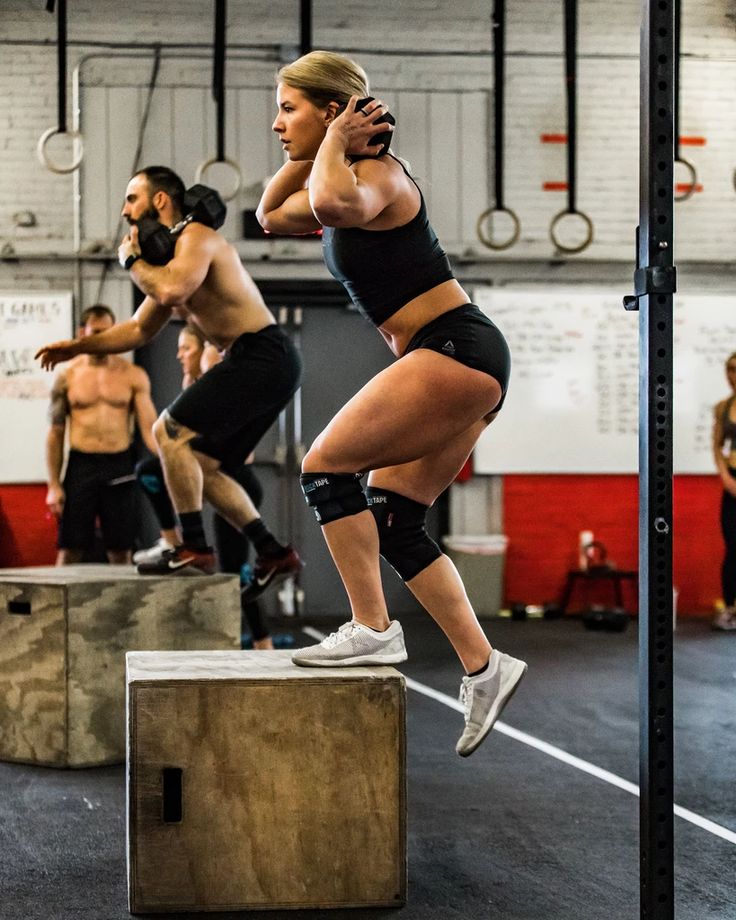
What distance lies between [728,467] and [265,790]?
567 cm

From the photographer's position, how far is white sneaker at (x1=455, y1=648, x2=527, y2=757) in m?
2.55

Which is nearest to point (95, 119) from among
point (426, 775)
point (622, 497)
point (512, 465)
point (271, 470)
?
point (271, 470)

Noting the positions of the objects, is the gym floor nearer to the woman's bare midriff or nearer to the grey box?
the woman's bare midriff

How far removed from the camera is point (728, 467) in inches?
297

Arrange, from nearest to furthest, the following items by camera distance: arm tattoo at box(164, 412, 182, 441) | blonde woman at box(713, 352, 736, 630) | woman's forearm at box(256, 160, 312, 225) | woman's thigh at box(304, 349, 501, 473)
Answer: woman's thigh at box(304, 349, 501, 473)
woman's forearm at box(256, 160, 312, 225)
arm tattoo at box(164, 412, 182, 441)
blonde woman at box(713, 352, 736, 630)

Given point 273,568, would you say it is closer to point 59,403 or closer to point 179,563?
point 179,563

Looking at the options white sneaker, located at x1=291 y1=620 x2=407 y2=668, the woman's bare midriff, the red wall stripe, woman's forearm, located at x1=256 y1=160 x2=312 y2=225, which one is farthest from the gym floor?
the red wall stripe

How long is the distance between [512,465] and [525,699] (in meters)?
3.63

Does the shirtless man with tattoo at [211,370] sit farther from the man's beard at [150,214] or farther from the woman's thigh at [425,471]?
the woman's thigh at [425,471]

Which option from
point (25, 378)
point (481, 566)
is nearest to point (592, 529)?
point (481, 566)

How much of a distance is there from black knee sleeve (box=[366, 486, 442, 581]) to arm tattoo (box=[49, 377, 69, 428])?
4.61 m

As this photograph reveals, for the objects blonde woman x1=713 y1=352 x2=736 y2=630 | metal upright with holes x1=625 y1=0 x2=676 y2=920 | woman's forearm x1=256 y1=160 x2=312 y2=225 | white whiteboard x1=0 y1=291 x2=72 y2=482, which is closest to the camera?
metal upright with holes x1=625 y1=0 x2=676 y2=920

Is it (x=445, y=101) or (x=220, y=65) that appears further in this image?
(x=445, y=101)

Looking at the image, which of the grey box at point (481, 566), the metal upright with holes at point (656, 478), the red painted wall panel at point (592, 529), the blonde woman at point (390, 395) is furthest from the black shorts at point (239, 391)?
the red painted wall panel at point (592, 529)
